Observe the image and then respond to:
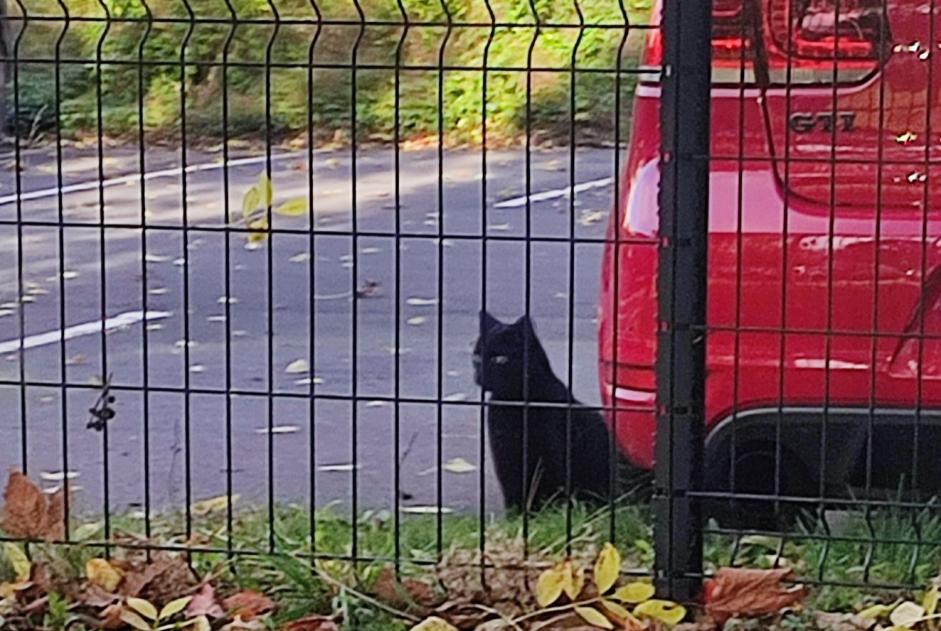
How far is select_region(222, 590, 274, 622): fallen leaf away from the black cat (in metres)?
0.77

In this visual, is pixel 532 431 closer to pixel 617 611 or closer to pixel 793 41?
pixel 617 611

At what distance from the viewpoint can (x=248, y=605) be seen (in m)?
4.29

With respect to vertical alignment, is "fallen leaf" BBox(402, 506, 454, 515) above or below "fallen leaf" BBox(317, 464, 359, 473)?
above

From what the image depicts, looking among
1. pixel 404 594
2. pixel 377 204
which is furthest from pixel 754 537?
pixel 377 204

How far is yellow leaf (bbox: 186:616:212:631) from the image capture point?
4.18 meters

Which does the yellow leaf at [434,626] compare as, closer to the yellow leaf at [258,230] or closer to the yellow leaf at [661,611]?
the yellow leaf at [661,611]

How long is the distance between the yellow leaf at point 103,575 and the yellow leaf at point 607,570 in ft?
4.00

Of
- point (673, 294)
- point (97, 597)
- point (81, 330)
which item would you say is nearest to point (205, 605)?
point (97, 597)

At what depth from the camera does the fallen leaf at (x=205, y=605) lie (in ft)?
14.0

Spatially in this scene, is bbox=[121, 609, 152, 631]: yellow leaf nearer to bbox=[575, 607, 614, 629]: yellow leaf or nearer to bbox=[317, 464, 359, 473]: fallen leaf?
bbox=[575, 607, 614, 629]: yellow leaf

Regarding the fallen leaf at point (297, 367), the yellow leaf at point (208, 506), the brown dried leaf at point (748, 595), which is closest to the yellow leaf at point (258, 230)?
the yellow leaf at point (208, 506)

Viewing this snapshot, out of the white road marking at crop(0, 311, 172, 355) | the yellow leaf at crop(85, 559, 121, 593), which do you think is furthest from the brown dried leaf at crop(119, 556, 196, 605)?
the white road marking at crop(0, 311, 172, 355)

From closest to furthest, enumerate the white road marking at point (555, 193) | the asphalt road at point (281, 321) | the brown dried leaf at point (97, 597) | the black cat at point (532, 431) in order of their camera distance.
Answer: the brown dried leaf at point (97, 597) → the black cat at point (532, 431) → the asphalt road at point (281, 321) → the white road marking at point (555, 193)

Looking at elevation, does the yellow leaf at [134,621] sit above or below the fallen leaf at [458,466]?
above
